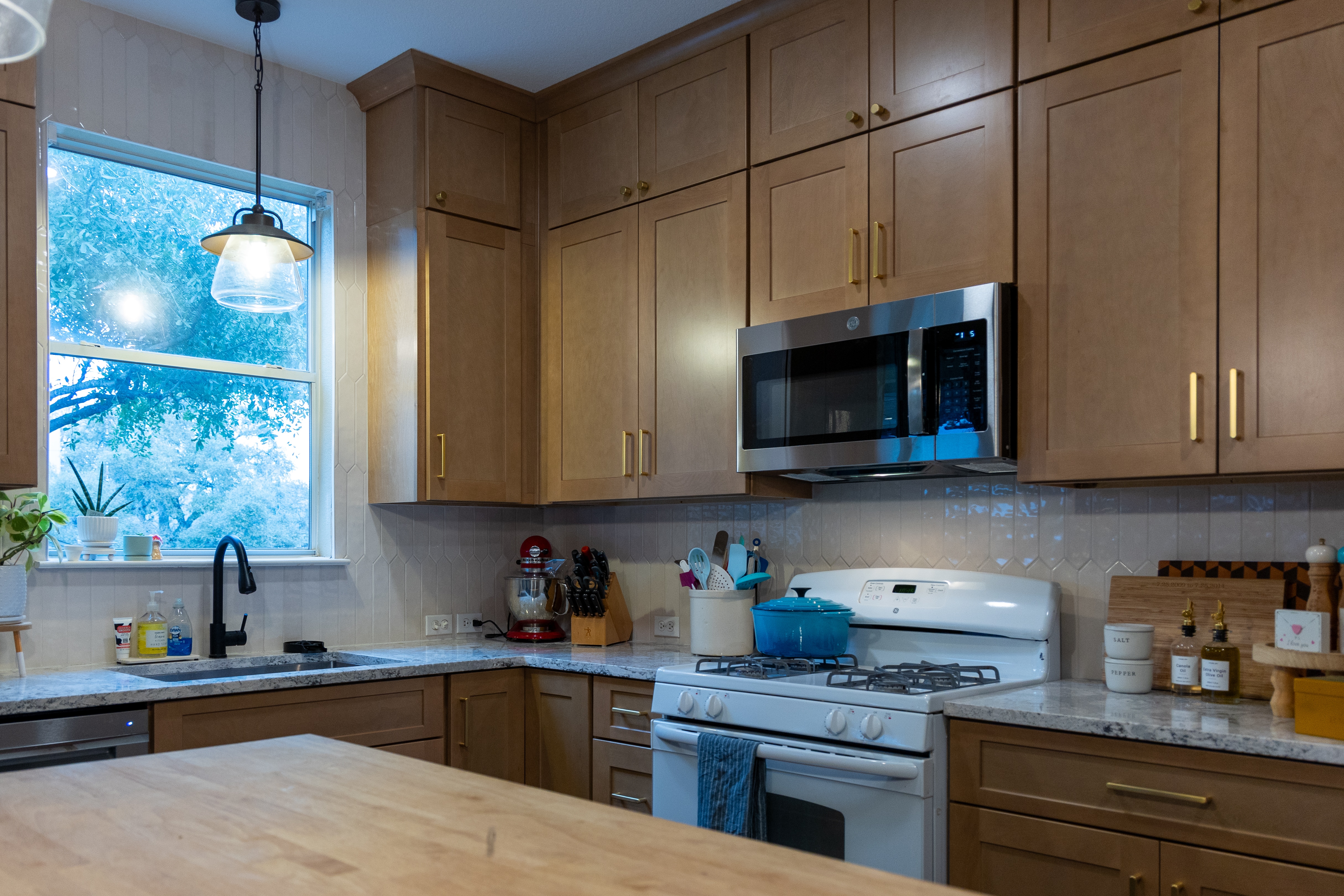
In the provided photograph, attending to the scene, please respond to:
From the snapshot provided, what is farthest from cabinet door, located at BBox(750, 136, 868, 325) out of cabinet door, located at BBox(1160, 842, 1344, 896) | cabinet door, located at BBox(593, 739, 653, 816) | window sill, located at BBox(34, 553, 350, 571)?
window sill, located at BBox(34, 553, 350, 571)

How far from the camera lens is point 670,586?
370 centimetres

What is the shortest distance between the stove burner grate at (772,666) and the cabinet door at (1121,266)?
28.2 inches

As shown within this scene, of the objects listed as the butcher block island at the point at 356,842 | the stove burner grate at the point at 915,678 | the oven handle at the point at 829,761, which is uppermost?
the butcher block island at the point at 356,842

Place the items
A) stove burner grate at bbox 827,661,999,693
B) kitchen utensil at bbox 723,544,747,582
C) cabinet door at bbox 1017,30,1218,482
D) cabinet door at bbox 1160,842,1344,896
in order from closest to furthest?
cabinet door at bbox 1160,842,1344,896
cabinet door at bbox 1017,30,1218,482
stove burner grate at bbox 827,661,999,693
kitchen utensil at bbox 723,544,747,582

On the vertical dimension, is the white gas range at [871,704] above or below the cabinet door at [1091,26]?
below

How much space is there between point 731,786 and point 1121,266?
1.46 metres

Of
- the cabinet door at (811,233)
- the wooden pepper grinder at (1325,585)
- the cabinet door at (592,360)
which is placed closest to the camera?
the wooden pepper grinder at (1325,585)

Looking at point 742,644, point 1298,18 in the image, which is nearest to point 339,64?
point 742,644

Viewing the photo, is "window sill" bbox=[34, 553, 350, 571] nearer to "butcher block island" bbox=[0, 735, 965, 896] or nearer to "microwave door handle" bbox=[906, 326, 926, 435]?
"butcher block island" bbox=[0, 735, 965, 896]

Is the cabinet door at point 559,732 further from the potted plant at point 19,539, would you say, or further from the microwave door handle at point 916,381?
the potted plant at point 19,539

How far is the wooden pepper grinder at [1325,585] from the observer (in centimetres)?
215

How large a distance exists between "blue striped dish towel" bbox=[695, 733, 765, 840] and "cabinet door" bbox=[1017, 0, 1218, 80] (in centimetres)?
172

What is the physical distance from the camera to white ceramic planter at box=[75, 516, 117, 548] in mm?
2963

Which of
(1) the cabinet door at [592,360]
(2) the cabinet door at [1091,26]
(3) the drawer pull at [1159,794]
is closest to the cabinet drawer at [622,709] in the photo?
(1) the cabinet door at [592,360]
